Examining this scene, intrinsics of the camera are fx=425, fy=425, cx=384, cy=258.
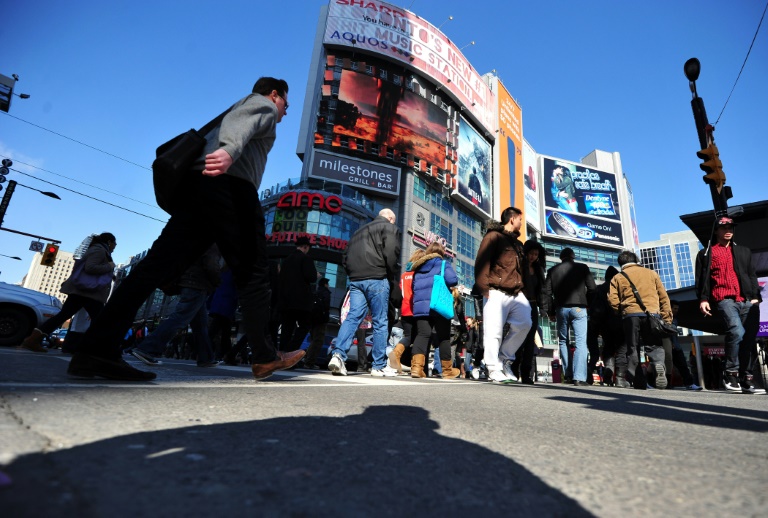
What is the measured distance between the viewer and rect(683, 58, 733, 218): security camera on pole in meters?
6.48

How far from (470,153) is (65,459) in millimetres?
52934

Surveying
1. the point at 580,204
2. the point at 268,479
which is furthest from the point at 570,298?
the point at 580,204

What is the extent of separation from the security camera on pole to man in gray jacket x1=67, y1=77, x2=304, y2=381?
22.4 feet

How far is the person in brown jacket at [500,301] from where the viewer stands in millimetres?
4359

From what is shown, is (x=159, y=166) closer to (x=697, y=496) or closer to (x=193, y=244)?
(x=193, y=244)

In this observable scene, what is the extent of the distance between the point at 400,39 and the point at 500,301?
47.4 metres

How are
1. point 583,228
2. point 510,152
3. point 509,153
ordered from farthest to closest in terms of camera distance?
1. point 583,228
2. point 510,152
3. point 509,153

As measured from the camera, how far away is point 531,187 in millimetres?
61844

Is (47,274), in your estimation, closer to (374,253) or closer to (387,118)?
(387,118)

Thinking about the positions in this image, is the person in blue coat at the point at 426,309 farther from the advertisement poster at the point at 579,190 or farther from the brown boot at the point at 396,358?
the advertisement poster at the point at 579,190

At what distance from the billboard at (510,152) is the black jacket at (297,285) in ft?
164

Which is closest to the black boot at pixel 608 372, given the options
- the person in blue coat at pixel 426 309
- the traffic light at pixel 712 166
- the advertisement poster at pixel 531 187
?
the person in blue coat at pixel 426 309

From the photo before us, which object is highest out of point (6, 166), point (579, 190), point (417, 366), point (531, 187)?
point (579, 190)

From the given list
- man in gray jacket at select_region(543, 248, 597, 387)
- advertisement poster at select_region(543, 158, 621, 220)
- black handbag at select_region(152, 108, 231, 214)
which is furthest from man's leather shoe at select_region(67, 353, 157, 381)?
advertisement poster at select_region(543, 158, 621, 220)
